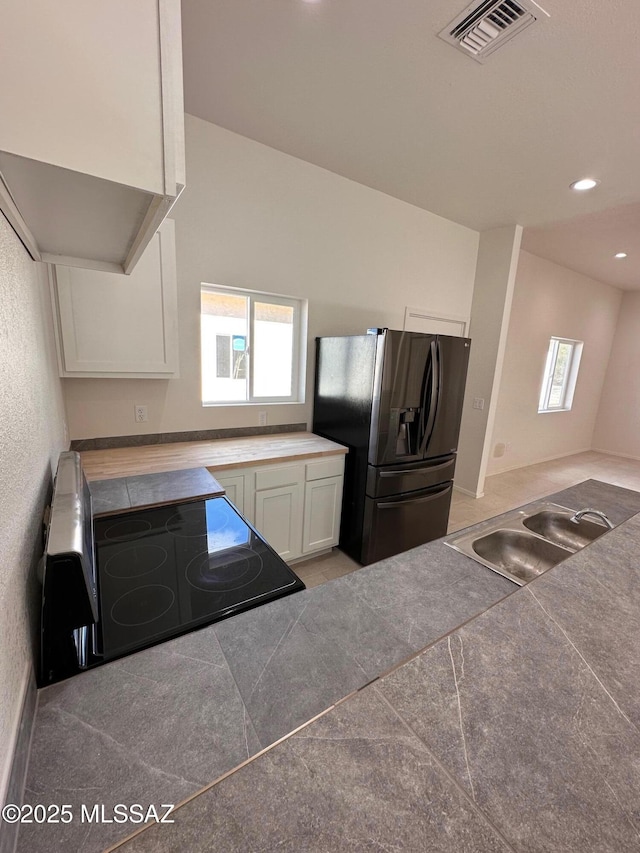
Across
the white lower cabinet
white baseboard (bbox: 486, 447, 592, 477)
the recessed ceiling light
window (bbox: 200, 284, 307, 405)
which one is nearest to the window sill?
window (bbox: 200, 284, 307, 405)

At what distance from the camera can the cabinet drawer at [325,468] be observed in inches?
98.0

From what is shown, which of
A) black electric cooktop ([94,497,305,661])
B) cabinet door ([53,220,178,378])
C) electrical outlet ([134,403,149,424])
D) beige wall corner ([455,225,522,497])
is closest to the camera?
black electric cooktop ([94,497,305,661])

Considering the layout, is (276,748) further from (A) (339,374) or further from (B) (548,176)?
(B) (548,176)

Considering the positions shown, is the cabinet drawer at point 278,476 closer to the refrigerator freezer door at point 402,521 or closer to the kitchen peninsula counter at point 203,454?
the kitchen peninsula counter at point 203,454

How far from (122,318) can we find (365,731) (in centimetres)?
210

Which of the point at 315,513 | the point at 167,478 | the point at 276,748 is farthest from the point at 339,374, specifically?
the point at 276,748

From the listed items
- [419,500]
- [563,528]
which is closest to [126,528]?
[563,528]

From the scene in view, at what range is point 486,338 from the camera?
3.93 meters

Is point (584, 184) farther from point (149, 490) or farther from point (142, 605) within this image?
point (142, 605)

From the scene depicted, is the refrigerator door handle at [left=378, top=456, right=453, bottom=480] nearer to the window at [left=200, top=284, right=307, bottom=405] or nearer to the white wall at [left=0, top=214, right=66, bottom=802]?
the window at [left=200, top=284, right=307, bottom=405]

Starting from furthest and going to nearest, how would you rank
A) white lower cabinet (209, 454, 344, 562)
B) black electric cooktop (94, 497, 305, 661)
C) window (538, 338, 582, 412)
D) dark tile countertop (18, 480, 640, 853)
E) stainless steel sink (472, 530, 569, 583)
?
window (538, 338, 582, 412) → white lower cabinet (209, 454, 344, 562) → stainless steel sink (472, 530, 569, 583) → black electric cooktop (94, 497, 305, 661) → dark tile countertop (18, 480, 640, 853)

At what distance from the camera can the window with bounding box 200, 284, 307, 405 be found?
2619 millimetres

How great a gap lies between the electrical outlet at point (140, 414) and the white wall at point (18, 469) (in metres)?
1.13

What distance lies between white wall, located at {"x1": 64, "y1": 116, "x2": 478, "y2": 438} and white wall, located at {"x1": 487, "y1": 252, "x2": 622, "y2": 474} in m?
1.98
